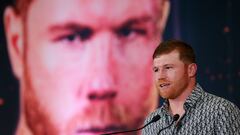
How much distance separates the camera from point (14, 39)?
3.14 m

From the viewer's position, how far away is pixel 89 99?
3.18 metres

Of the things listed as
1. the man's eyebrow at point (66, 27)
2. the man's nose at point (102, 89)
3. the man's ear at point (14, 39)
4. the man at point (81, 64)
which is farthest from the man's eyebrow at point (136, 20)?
the man's ear at point (14, 39)

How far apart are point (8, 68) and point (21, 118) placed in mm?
359

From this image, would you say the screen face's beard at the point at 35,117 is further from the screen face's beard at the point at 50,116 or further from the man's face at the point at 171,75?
the man's face at the point at 171,75

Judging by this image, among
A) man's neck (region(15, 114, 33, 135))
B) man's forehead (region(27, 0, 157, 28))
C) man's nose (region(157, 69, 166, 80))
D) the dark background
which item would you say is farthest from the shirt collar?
man's neck (region(15, 114, 33, 135))

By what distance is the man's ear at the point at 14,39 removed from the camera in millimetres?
3129

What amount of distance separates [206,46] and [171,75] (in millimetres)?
1591

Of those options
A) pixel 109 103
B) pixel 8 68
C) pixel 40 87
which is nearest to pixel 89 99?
pixel 109 103

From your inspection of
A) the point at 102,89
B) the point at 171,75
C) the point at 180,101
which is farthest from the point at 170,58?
the point at 102,89

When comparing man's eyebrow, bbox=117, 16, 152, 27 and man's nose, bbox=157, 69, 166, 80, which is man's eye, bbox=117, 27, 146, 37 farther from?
man's nose, bbox=157, 69, 166, 80

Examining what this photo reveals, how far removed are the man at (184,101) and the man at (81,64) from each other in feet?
4.72

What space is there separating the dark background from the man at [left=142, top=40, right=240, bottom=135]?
58.7 inches

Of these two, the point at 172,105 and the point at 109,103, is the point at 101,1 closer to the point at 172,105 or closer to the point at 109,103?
the point at 109,103

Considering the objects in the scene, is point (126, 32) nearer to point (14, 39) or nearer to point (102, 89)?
point (102, 89)
